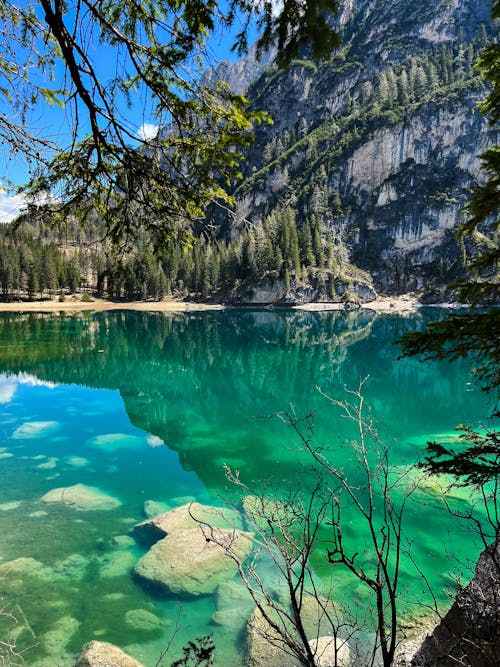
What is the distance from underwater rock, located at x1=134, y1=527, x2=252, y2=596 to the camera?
30.7ft

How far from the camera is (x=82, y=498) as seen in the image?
13648mm

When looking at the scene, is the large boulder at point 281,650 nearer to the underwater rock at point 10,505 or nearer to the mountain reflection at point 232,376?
the mountain reflection at point 232,376

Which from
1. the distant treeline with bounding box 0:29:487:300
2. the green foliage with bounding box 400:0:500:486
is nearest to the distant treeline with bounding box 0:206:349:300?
the distant treeline with bounding box 0:29:487:300

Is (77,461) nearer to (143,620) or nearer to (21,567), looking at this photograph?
(21,567)

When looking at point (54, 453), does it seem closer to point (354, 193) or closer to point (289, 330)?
point (289, 330)

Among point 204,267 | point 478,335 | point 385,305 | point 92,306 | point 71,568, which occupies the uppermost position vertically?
point 204,267

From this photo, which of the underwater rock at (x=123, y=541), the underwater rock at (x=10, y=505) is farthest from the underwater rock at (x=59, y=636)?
the underwater rock at (x=10, y=505)

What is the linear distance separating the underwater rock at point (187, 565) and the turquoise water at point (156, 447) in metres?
0.33

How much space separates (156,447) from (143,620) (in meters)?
10.6

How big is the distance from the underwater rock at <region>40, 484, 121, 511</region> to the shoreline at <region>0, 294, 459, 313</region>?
76163mm

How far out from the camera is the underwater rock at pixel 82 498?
13250 millimetres

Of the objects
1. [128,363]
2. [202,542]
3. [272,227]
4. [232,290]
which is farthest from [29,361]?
[272,227]

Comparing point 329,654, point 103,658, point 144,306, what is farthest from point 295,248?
point 103,658

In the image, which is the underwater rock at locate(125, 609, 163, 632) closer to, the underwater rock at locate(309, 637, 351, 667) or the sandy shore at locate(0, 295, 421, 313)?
the underwater rock at locate(309, 637, 351, 667)
